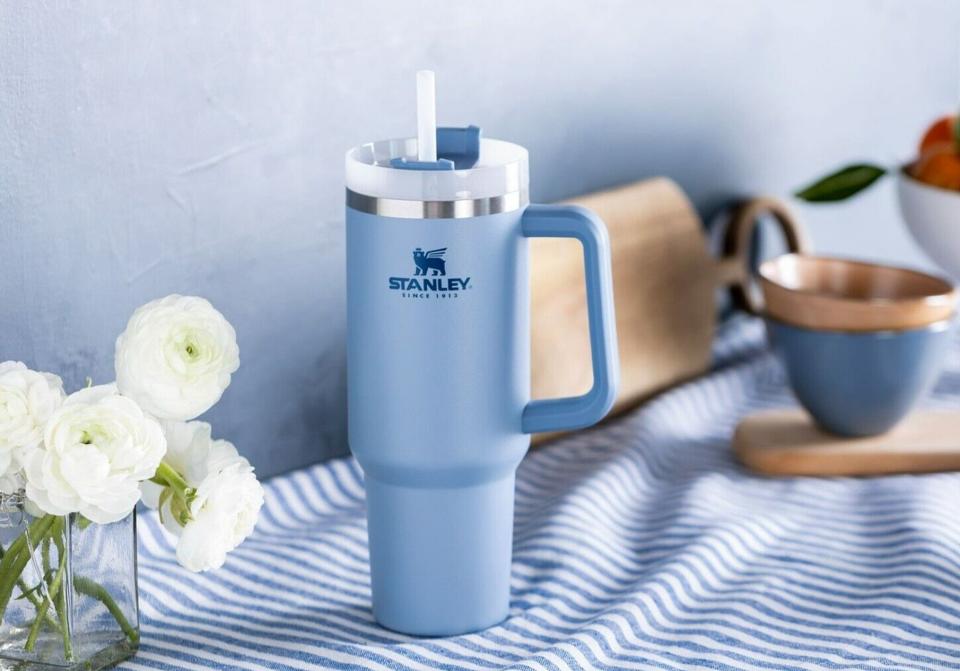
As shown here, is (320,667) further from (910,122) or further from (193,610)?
(910,122)

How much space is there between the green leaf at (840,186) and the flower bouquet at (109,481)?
640 millimetres

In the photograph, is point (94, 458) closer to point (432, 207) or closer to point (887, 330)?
point (432, 207)

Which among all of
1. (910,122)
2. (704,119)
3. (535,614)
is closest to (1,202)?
(535,614)

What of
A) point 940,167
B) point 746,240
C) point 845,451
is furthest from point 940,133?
point 845,451

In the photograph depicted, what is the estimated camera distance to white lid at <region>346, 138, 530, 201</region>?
643mm

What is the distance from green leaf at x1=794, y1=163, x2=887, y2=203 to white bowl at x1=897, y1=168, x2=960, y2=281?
0.03m

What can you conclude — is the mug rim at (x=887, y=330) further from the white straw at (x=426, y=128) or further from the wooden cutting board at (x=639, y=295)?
the white straw at (x=426, y=128)

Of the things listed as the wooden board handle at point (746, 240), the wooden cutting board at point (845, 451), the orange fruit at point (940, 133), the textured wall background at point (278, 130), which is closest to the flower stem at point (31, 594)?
the textured wall background at point (278, 130)

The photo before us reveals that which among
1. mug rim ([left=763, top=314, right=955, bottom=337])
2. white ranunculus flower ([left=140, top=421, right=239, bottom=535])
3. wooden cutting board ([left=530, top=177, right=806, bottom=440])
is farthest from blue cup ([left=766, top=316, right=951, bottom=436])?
white ranunculus flower ([left=140, top=421, right=239, bottom=535])

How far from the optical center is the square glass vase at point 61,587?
625mm

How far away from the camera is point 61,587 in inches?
25.0

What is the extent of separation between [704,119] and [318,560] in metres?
0.58

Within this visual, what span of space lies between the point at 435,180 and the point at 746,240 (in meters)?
0.62

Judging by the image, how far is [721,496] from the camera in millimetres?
904
